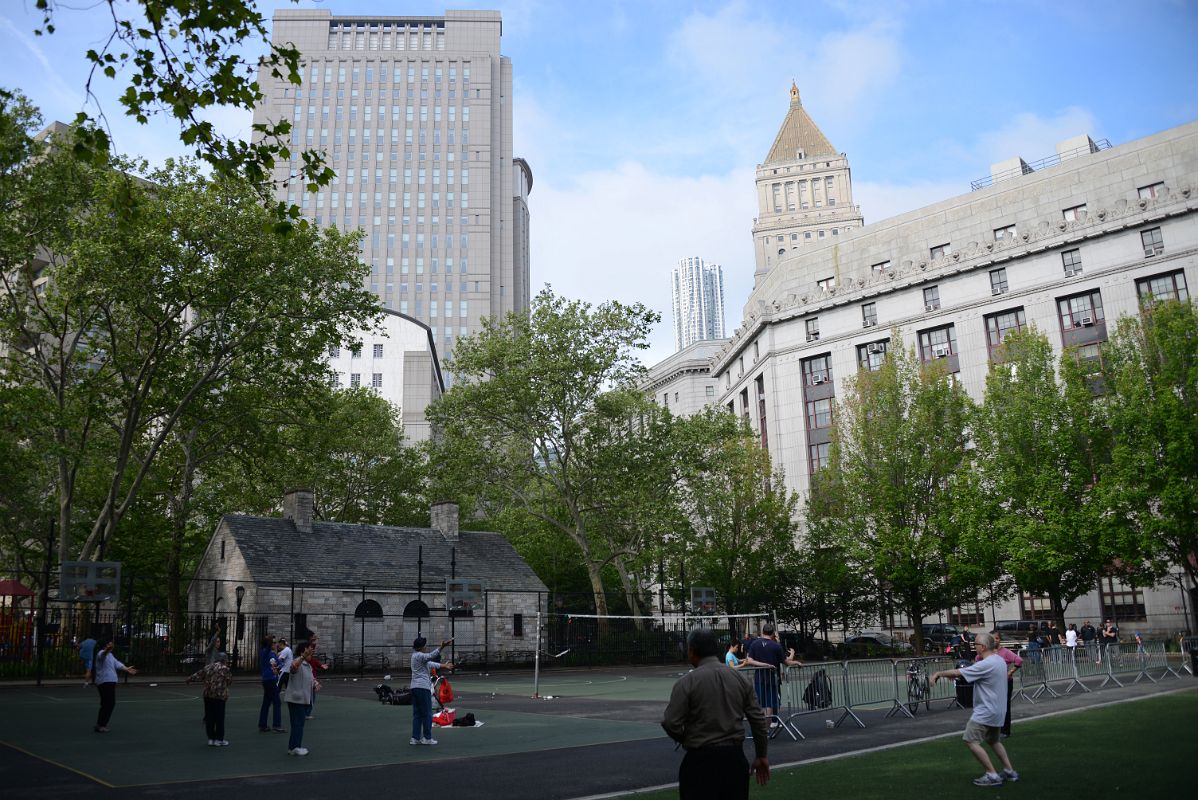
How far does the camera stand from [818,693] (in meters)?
16.8

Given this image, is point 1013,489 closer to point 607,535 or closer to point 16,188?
point 607,535

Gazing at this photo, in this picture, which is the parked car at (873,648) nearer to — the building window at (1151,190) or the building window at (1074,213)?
the building window at (1074,213)

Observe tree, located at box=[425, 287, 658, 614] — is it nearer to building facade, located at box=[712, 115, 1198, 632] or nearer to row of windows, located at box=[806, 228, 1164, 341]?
building facade, located at box=[712, 115, 1198, 632]

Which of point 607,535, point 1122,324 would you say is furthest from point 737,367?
point 1122,324

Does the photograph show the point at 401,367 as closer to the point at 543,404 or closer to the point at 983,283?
the point at 543,404

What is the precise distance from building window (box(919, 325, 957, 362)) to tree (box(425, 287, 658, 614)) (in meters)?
24.9

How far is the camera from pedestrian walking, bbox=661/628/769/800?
6090mm

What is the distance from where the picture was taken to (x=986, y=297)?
57000 millimetres

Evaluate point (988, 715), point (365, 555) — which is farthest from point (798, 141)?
point (988, 715)

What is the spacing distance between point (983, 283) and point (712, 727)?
5797 cm

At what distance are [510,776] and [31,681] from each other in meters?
23.8

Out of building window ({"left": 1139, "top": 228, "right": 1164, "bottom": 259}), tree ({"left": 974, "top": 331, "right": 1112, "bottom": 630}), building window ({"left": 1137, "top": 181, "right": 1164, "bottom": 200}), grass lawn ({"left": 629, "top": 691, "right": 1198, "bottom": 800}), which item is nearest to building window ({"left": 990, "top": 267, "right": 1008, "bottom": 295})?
building window ({"left": 1139, "top": 228, "right": 1164, "bottom": 259})

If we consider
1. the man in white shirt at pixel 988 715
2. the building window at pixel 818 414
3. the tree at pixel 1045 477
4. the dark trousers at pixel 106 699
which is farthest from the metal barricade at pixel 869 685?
the building window at pixel 818 414

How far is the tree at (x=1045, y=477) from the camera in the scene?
34.9 metres
